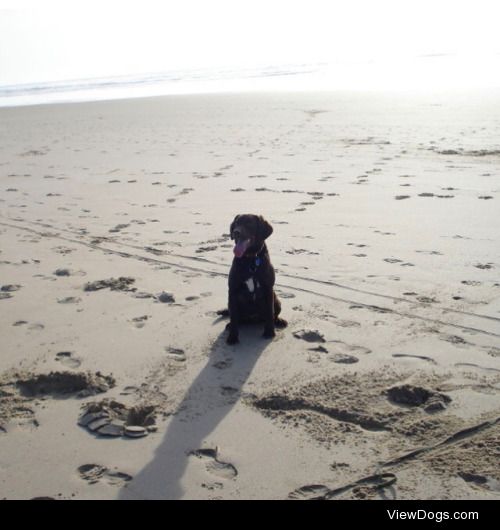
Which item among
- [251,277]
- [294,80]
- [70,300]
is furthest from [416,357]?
[294,80]

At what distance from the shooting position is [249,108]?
18.6 metres

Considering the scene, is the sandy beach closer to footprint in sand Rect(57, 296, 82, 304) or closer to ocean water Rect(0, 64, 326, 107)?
footprint in sand Rect(57, 296, 82, 304)

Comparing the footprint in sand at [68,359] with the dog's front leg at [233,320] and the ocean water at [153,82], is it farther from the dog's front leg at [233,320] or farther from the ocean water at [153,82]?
the ocean water at [153,82]

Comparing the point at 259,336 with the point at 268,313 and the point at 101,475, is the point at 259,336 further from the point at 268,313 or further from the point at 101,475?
the point at 101,475

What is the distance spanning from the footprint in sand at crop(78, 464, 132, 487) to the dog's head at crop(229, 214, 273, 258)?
1.80 meters

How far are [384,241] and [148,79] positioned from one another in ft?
118

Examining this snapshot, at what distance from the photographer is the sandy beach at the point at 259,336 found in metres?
3.21

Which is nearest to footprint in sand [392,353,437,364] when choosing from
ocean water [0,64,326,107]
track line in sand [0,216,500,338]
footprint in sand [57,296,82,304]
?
track line in sand [0,216,500,338]

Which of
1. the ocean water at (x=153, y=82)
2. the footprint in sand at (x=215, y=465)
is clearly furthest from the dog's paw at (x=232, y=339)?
the ocean water at (x=153, y=82)

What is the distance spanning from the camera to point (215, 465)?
3238 millimetres

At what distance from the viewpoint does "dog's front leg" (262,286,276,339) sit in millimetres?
4695

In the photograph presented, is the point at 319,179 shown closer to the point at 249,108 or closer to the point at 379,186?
the point at 379,186

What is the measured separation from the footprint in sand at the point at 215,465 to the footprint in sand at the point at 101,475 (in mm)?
366
